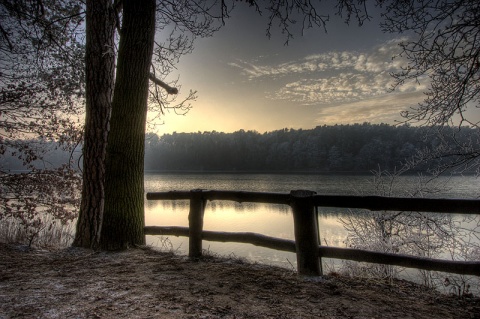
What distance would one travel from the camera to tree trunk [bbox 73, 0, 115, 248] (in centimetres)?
538

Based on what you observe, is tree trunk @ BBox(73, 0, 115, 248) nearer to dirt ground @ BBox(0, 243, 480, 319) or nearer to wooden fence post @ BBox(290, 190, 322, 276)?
dirt ground @ BBox(0, 243, 480, 319)

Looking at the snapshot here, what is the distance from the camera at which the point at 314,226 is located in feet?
12.7

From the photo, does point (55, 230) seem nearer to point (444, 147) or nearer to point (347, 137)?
point (444, 147)

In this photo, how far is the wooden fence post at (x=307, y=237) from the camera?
386 centimetres

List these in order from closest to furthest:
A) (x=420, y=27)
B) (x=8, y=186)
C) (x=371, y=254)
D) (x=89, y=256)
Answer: (x=371, y=254)
(x=420, y=27)
(x=89, y=256)
(x=8, y=186)

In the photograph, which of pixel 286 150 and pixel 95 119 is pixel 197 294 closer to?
pixel 95 119

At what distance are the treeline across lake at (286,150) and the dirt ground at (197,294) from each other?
71835 millimetres

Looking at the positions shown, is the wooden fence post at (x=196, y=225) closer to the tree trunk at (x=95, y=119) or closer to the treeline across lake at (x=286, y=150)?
the tree trunk at (x=95, y=119)

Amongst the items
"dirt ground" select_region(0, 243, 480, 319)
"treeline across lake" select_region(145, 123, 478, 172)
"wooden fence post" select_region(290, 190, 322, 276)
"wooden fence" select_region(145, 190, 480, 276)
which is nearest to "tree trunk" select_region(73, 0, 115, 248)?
"dirt ground" select_region(0, 243, 480, 319)

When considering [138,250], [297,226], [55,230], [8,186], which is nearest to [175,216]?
[55,230]

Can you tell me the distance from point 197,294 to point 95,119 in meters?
3.93

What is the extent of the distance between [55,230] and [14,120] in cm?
386

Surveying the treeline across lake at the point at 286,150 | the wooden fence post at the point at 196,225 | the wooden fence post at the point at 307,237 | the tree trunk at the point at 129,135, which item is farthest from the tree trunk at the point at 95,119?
the treeline across lake at the point at 286,150

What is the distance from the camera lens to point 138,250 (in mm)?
5168
